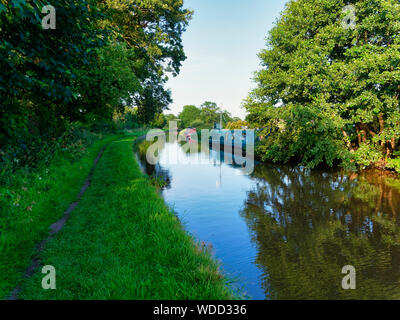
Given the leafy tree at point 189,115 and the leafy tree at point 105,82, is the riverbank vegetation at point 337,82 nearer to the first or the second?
the leafy tree at point 105,82

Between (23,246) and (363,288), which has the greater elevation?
(23,246)

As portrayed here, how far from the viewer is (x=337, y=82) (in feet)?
46.2

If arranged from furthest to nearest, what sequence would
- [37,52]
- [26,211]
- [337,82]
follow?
[337,82]
[26,211]
[37,52]

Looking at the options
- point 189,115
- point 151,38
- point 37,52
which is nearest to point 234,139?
point 151,38

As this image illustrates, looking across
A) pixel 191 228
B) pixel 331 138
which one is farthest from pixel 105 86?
pixel 331 138

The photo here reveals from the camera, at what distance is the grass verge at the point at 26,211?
15.0 ft

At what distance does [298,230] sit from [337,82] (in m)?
10.8

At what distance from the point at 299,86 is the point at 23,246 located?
16048mm

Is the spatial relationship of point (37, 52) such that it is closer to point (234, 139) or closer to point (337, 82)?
point (337, 82)

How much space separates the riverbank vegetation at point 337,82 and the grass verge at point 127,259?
1218 cm

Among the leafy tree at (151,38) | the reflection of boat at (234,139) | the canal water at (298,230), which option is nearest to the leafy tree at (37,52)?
the canal water at (298,230)

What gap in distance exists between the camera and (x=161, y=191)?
36.9 feet

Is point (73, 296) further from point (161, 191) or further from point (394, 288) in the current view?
point (161, 191)

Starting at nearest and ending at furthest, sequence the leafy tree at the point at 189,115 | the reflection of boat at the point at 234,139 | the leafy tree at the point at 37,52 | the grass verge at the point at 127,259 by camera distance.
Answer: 1. the grass verge at the point at 127,259
2. the leafy tree at the point at 37,52
3. the reflection of boat at the point at 234,139
4. the leafy tree at the point at 189,115
